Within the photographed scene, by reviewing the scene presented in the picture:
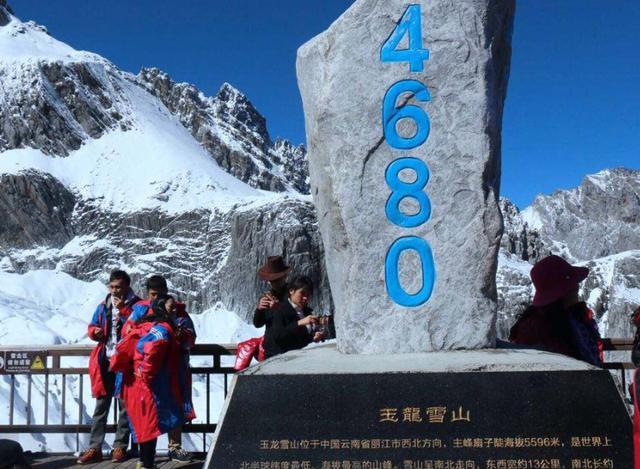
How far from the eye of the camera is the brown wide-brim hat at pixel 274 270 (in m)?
4.99

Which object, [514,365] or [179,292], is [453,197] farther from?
[179,292]

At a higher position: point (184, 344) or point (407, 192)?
point (407, 192)

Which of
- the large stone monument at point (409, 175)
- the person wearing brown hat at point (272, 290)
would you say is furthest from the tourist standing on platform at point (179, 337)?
the large stone monument at point (409, 175)

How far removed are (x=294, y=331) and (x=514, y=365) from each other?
5.51 feet

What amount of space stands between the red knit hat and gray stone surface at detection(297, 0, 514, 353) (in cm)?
37

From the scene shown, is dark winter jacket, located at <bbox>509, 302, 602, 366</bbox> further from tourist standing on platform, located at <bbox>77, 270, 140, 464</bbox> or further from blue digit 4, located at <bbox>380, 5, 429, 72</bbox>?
tourist standing on platform, located at <bbox>77, 270, 140, 464</bbox>

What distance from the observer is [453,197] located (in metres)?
3.71

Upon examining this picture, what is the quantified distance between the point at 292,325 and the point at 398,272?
1026mm

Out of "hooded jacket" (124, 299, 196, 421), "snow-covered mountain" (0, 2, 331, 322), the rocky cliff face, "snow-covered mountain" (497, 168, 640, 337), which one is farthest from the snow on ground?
the rocky cliff face

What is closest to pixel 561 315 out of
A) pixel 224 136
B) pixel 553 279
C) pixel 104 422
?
pixel 553 279

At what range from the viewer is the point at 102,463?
5715mm

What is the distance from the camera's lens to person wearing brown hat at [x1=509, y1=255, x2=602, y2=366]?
390cm

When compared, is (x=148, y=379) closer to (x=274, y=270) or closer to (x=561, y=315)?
(x=274, y=270)

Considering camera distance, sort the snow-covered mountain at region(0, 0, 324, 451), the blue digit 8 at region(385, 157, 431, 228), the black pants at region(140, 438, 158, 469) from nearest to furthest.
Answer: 1. the blue digit 8 at region(385, 157, 431, 228)
2. the black pants at region(140, 438, 158, 469)
3. the snow-covered mountain at region(0, 0, 324, 451)
